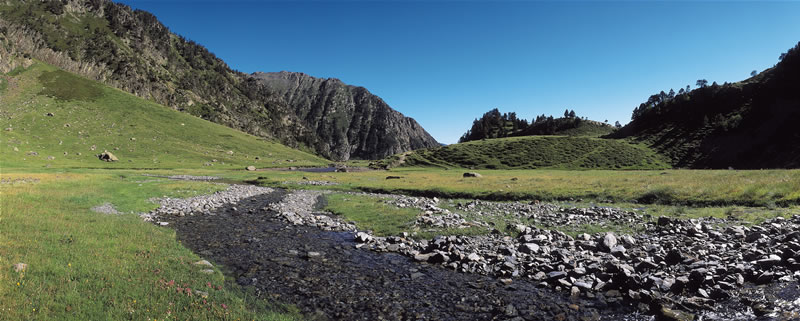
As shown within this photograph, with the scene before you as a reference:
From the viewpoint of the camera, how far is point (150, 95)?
175000 mm

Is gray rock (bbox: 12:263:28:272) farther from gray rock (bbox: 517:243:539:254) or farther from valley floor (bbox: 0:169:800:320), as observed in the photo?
gray rock (bbox: 517:243:539:254)

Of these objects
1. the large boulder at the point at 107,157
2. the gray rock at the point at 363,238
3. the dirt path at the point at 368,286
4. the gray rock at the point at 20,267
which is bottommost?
the dirt path at the point at 368,286

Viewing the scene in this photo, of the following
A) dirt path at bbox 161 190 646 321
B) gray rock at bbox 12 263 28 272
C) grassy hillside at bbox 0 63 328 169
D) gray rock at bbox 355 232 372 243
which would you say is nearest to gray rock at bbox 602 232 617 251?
dirt path at bbox 161 190 646 321

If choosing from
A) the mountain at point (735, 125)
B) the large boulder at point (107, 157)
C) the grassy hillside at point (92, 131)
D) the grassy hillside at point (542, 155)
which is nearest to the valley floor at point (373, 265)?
the grassy hillside at point (92, 131)

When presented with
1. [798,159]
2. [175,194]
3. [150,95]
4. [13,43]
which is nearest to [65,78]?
[13,43]

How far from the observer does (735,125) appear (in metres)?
127

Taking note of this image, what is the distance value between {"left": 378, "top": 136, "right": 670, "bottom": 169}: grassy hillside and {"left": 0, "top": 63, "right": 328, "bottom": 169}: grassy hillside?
75.9 meters

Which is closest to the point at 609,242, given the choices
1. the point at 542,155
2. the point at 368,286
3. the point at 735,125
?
the point at 368,286

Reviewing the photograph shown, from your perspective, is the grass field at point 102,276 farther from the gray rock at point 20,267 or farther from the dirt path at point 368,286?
the dirt path at point 368,286

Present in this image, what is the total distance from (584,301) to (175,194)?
139 ft

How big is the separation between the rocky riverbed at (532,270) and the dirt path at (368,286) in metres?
0.06

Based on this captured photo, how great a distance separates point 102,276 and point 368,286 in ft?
31.2

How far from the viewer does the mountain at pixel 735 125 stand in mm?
107375

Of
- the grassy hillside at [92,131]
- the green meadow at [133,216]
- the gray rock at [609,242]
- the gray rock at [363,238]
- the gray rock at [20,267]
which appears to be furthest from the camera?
the grassy hillside at [92,131]
